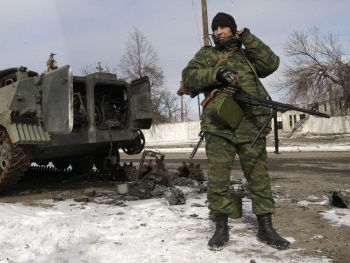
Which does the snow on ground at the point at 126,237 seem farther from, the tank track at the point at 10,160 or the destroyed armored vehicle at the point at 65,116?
the destroyed armored vehicle at the point at 65,116

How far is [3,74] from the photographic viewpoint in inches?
303

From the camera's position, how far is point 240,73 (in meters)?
3.90

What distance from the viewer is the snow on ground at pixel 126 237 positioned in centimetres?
340

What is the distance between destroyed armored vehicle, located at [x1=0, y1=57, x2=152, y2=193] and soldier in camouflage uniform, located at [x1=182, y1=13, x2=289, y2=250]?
298 centimetres

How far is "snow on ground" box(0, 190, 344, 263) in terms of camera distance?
340 cm

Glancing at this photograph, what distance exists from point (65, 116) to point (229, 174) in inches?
132

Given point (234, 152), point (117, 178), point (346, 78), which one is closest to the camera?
point (234, 152)

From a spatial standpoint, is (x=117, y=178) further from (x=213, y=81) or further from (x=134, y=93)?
(x=213, y=81)

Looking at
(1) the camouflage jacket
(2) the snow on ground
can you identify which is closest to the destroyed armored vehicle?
(2) the snow on ground

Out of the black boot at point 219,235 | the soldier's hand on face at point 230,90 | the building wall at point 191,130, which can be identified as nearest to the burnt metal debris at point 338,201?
the black boot at point 219,235

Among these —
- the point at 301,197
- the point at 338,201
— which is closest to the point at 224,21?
the point at 338,201

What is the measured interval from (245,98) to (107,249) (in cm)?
179

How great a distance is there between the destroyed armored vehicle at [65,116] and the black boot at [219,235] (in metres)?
3.20

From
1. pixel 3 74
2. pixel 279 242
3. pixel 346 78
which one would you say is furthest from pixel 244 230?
pixel 346 78
